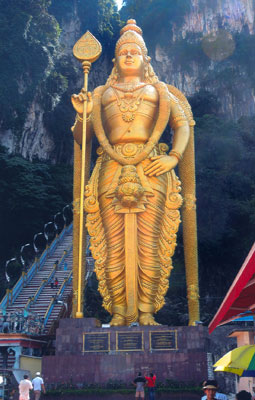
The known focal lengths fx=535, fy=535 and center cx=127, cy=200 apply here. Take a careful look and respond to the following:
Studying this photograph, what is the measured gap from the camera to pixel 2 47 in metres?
23.0

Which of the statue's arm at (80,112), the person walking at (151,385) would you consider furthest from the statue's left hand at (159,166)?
the person walking at (151,385)

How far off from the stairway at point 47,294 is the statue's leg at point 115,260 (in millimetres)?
3204

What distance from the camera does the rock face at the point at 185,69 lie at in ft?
83.0

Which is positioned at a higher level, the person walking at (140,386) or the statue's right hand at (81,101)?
the statue's right hand at (81,101)

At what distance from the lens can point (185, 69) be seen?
3288cm

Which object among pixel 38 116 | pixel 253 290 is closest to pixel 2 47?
pixel 38 116

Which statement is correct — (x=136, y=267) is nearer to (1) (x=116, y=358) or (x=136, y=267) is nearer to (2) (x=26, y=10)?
(1) (x=116, y=358)

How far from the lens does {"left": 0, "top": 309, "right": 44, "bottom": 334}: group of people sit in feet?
34.8

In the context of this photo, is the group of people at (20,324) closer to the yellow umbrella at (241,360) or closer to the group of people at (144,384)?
the group of people at (144,384)

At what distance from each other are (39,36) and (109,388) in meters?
19.7

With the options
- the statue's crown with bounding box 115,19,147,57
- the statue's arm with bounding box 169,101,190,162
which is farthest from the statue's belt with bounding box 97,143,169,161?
the statue's crown with bounding box 115,19,147,57

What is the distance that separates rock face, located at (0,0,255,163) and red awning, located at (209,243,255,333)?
19.5 m

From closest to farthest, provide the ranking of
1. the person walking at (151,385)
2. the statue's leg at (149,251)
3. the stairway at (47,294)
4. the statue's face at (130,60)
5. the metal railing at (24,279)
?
the person walking at (151,385) → the statue's leg at (149,251) → the statue's face at (130,60) → the stairway at (47,294) → the metal railing at (24,279)

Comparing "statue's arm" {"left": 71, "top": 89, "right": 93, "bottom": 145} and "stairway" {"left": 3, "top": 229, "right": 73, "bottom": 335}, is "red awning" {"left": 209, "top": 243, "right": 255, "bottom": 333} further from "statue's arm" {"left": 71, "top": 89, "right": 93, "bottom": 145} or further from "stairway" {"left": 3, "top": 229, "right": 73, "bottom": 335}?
"stairway" {"left": 3, "top": 229, "right": 73, "bottom": 335}
